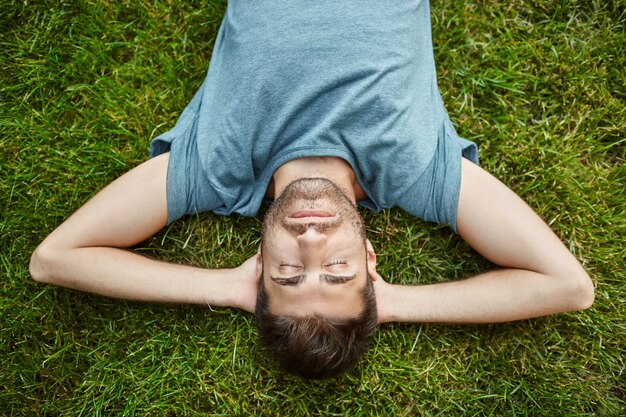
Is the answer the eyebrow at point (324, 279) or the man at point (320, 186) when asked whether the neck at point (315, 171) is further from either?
the eyebrow at point (324, 279)

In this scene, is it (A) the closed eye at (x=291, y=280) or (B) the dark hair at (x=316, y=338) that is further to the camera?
(B) the dark hair at (x=316, y=338)

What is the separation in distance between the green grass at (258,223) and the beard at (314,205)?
83cm

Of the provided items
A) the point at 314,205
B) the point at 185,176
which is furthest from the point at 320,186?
the point at 185,176

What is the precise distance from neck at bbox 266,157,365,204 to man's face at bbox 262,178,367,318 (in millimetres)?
195

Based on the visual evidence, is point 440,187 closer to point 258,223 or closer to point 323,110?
point 323,110

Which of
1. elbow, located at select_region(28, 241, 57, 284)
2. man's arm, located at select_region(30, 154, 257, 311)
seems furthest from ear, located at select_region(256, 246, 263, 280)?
elbow, located at select_region(28, 241, 57, 284)

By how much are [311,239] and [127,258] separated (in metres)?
1.36

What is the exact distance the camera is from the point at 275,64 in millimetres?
2977

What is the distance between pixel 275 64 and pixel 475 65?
5.31 feet

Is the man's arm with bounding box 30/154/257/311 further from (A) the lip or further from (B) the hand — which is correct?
(A) the lip

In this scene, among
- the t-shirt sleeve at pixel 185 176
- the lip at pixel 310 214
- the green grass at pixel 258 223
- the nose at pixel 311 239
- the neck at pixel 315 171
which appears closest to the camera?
the nose at pixel 311 239

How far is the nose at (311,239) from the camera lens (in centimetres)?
256

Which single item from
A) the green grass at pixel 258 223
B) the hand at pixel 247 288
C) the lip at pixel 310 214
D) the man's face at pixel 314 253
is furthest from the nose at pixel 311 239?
the green grass at pixel 258 223

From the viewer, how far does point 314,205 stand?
108 inches
